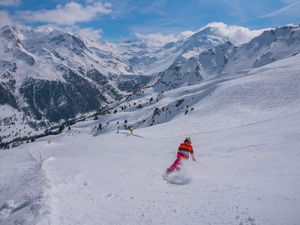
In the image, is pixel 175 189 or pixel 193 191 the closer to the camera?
pixel 193 191

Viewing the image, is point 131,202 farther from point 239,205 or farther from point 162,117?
point 162,117

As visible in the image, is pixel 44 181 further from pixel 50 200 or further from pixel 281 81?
pixel 281 81

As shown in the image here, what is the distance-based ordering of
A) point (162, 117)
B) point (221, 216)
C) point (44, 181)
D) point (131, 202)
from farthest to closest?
point (162, 117) → point (44, 181) → point (131, 202) → point (221, 216)

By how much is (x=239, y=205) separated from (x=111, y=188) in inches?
320

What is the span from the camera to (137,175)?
71.3 ft

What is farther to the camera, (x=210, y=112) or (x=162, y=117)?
(x=162, y=117)

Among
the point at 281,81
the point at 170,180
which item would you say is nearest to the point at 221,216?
the point at 170,180

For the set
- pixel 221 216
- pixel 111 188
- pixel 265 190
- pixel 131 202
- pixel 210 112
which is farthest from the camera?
pixel 210 112

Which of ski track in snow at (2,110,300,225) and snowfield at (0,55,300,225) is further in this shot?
snowfield at (0,55,300,225)

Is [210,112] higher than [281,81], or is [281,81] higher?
[281,81]

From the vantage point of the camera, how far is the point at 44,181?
70.1ft

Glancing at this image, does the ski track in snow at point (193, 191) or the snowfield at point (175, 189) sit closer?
the ski track in snow at point (193, 191)

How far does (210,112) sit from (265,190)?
67.4m

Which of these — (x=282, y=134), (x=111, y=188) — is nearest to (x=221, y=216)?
(x=111, y=188)
